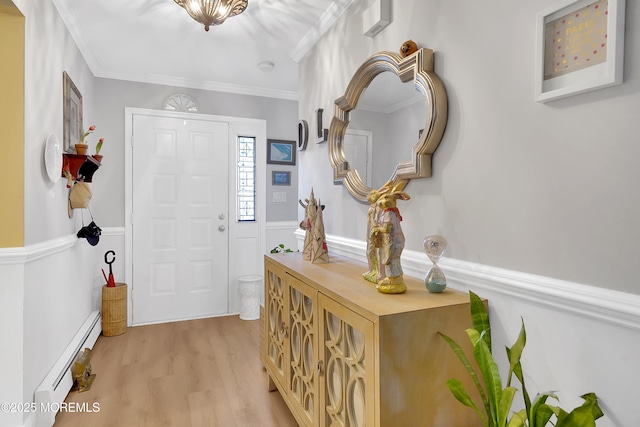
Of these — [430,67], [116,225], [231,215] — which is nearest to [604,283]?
[430,67]

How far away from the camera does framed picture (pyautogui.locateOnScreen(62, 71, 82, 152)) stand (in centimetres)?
240

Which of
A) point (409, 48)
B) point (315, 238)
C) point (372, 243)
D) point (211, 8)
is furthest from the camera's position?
point (315, 238)

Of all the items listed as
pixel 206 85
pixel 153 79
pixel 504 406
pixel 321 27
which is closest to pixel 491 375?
pixel 504 406

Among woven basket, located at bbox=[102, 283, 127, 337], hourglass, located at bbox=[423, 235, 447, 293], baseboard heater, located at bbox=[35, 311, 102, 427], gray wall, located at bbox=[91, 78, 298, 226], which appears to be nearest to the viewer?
hourglass, located at bbox=[423, 235, 447, 293]

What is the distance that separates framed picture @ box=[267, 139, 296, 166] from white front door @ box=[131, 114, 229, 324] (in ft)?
1.53

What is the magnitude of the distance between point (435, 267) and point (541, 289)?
360 mm

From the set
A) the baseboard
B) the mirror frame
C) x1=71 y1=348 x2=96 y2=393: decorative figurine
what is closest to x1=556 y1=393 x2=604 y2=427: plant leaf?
the baseboard

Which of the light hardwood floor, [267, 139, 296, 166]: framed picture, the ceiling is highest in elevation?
the ceiling

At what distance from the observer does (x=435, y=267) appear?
4.44ft

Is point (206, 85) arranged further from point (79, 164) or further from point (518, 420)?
point (518, 420)

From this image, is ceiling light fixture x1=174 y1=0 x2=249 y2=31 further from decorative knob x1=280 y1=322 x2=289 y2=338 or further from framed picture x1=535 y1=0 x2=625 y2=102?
decorative knob x1=280 y1=322 x2=289 y2=338

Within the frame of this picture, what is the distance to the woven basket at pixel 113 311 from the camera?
3.19m

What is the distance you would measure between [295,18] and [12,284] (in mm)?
2201

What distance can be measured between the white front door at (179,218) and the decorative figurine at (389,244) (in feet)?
8.78
